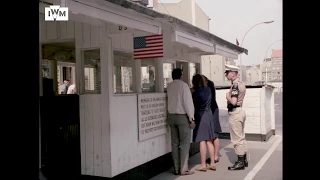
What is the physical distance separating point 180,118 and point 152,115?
1.74 ft

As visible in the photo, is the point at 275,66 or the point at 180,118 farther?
the point at 275,66

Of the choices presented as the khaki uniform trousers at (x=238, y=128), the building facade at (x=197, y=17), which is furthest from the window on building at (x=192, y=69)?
the building facade at (x=197, y=17)

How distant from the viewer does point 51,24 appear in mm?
5039

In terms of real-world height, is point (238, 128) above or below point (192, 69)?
below

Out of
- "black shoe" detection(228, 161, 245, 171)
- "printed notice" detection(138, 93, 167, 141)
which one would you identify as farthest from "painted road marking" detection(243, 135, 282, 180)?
"printed notice" detection(138, 93, 167, 141)

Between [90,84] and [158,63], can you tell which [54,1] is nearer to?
[90,84]

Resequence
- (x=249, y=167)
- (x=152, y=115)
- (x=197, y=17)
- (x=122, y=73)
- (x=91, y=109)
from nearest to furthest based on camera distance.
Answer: (x=91, y=109), (x=122, y=73), (x=152, y=115), (x=249, y=167), (x=197, y=17)

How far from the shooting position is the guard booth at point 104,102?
15.1 feet

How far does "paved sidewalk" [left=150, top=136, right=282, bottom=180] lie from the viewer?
572 centimetres

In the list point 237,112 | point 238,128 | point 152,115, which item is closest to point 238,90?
point 237,112

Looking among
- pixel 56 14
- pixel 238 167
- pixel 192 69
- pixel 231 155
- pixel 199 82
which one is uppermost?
pixel 56 14

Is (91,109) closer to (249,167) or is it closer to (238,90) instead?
(238,90)

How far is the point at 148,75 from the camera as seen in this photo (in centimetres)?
602
